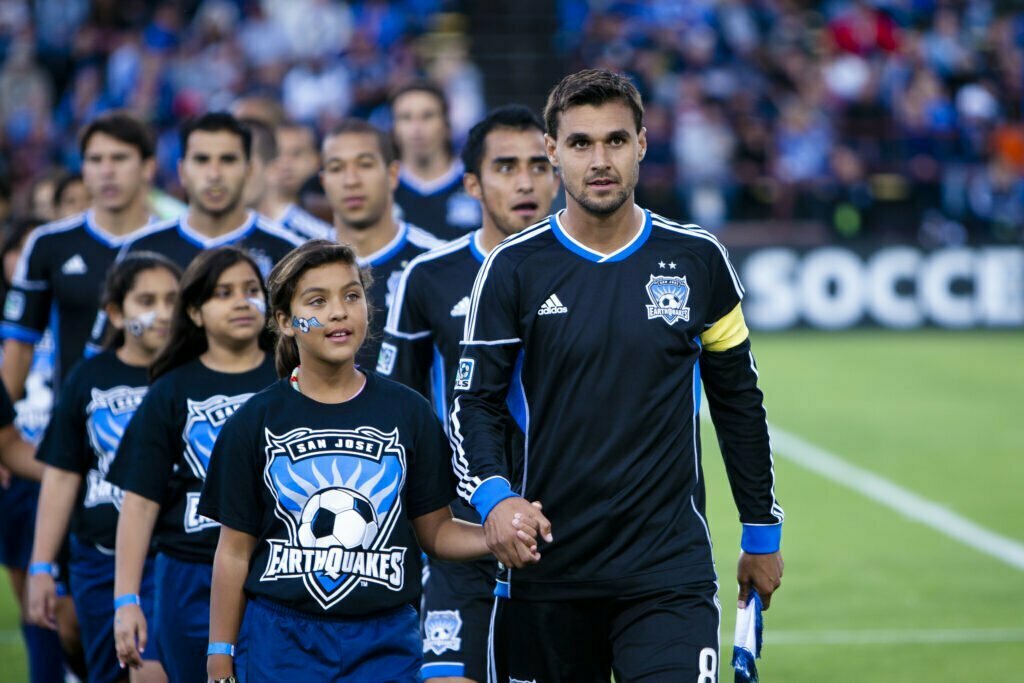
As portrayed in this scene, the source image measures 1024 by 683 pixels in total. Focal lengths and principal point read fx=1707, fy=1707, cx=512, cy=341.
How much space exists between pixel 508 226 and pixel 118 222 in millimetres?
2614

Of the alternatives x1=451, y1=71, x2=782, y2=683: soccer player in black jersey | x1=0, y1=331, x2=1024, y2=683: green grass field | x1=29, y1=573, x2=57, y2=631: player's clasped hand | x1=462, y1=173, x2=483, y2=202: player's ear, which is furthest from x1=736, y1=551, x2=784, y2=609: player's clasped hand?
x1=0, y1=331, x2=1024, y2=683: green grass field

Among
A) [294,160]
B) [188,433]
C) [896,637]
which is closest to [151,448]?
[188,433]

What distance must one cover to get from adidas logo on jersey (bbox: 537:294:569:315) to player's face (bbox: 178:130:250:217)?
3.22 metres

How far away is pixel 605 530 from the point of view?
5133 mm

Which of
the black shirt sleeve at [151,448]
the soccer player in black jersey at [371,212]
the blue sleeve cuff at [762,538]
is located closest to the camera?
the blue sleeve cuff at [762,538]

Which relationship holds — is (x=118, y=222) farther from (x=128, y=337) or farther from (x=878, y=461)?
(x=878, y=461)

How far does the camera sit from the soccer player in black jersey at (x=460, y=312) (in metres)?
6.43

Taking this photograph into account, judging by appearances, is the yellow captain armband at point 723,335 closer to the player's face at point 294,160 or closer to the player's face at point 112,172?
the player's face at point 112,172

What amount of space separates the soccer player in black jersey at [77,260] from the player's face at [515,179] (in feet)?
7.42

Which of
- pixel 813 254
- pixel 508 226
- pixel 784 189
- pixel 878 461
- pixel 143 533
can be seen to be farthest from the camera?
pixel 784 189

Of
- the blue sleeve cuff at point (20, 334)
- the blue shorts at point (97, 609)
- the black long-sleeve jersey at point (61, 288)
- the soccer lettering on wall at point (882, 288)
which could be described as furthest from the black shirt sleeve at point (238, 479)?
the soccer lettering on wall at point (882, 288)

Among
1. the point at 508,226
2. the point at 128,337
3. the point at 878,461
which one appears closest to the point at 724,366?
the point at 508,226

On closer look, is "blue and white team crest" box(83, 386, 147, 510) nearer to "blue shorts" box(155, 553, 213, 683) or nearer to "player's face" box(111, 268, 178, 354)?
"player's face" box(111, 268, 178, 354)

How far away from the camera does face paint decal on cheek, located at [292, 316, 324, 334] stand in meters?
5.23
